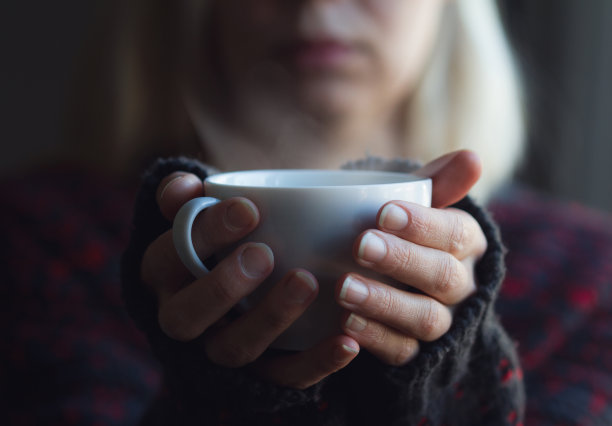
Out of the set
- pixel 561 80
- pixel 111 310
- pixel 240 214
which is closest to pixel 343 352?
pixel 240 214

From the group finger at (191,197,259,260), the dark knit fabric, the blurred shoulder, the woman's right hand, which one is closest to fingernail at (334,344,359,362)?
the woman's right hand

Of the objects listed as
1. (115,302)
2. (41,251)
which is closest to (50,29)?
(41,251)

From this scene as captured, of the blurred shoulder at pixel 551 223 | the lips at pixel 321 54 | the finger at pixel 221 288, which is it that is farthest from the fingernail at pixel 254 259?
the blurred shoulder at pixel 551 223

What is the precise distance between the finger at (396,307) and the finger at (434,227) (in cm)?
4

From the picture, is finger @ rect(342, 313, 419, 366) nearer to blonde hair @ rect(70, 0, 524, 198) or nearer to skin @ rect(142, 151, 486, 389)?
skin @ rect(142, 151, 486, 389)

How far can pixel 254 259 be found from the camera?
378 millimetres

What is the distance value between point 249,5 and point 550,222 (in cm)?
81

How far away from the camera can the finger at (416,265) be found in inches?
14.5

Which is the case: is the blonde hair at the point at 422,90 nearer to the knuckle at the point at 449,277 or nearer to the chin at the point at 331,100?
the chin at the point at 331,100

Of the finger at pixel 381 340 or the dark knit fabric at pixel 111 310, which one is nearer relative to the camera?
the finger at pixel 381 340

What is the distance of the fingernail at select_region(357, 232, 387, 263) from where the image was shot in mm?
365

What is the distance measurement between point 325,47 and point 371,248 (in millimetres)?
664

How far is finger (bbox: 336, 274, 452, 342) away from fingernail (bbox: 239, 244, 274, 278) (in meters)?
0.06

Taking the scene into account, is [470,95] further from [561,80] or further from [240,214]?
[240,214]
